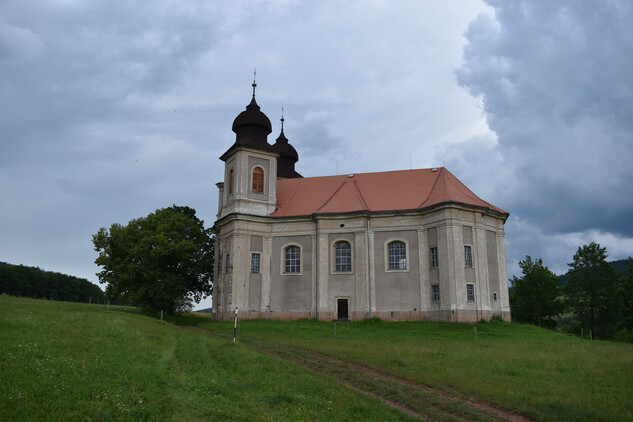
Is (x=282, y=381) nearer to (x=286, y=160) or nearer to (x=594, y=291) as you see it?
(x=286, y=160)

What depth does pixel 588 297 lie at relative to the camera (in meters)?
48.9

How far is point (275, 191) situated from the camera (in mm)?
41469

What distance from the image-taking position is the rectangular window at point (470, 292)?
112 feet

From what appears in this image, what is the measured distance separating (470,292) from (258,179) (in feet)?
63.6

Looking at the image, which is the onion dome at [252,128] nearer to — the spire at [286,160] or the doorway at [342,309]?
the spire at [286,160]

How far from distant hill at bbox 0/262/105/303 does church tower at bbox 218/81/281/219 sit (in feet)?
178

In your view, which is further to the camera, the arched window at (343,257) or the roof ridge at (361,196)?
the roof ridge at (361,196)

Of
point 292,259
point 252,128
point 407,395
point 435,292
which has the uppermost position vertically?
point 252,128

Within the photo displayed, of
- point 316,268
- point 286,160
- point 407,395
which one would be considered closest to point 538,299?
point 316,268

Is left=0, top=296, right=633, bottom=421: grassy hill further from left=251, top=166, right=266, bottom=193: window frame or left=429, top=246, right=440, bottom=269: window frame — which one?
left=251, top=166, right=266, bottom=193: window frame

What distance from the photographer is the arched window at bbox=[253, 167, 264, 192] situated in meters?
40.6

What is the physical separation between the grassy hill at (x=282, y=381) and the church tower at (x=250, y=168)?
70.1 ft

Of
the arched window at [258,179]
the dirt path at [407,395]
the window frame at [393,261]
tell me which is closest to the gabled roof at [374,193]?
the arched window at [258,179]

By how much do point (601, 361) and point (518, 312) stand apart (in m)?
38.6
